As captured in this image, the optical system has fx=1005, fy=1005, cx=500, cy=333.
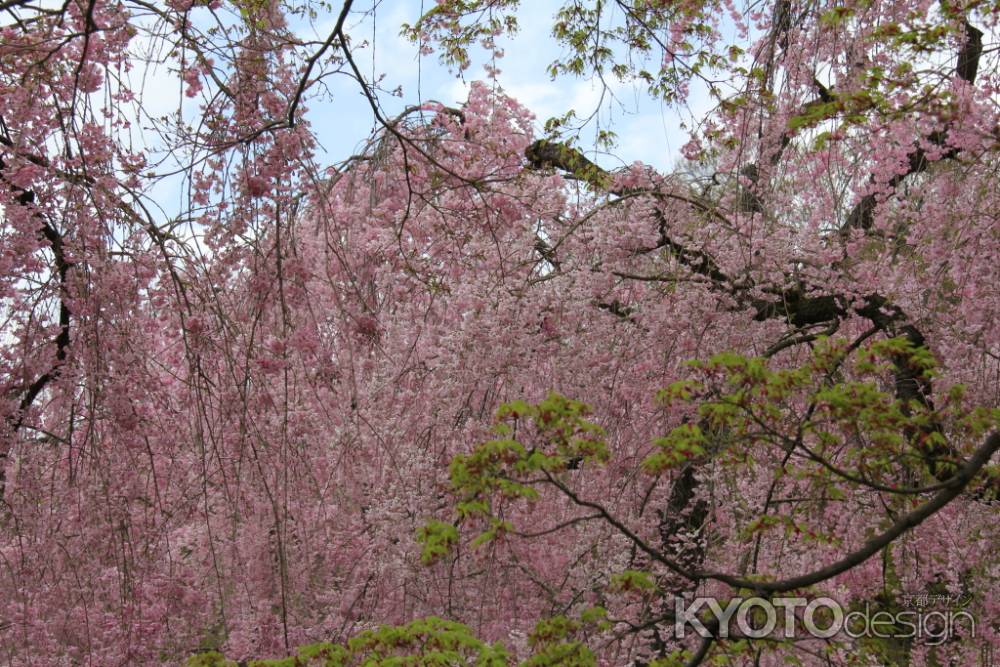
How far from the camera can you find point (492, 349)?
5.37m

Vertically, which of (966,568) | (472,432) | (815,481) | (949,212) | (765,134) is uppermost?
(765,134)

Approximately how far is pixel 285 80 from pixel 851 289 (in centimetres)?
324

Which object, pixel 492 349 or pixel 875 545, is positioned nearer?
pixel 875 545

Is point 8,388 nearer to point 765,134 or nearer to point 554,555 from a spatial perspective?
point 554,555

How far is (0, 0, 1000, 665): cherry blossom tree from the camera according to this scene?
130 inches

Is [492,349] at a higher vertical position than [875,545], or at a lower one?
higher

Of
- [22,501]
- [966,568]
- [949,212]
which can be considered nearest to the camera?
[22,501]

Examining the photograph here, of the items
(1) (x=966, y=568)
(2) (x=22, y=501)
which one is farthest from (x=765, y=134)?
(2) (x=22, y=501)

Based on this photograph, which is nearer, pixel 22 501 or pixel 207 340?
pixel 207 340

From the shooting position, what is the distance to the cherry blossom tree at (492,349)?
3.30m

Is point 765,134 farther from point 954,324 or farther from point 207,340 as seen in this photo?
point 207,340

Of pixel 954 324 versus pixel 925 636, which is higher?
pixel 954 324

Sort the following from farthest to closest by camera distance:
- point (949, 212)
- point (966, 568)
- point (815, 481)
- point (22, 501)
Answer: point (966, 568)
point (949, 212)
point (22, 501)
point (815, 481)

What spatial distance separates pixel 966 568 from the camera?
548 centimetres
